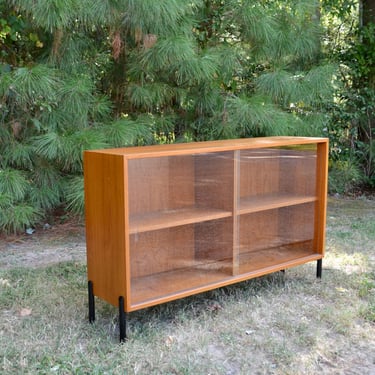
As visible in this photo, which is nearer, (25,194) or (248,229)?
(248,229)

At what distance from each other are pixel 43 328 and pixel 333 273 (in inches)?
78.5

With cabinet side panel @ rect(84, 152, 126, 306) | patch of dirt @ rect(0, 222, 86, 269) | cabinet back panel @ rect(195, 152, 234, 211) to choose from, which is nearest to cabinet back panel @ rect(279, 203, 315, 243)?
cabinet back panel @ rect(195, 152, 234, 211)

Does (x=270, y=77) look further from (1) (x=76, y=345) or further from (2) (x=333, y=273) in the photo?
(1) (x=76, y=345)

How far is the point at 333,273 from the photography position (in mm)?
3740

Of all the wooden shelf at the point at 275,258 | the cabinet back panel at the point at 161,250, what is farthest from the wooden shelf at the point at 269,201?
the cabinet back panel at the point at 161,250

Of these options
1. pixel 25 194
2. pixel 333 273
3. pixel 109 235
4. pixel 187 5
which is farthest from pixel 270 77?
pixel 109 235

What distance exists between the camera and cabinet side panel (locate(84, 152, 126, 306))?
8.52 feet

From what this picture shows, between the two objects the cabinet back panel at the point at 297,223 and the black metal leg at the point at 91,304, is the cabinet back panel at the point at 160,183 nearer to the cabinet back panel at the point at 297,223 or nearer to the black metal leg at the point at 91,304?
the black metal leg at the point at 91,304

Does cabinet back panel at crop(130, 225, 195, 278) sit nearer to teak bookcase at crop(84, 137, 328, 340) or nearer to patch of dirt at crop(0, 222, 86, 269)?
teak bookcase at crop(84, 137, 328, 340)

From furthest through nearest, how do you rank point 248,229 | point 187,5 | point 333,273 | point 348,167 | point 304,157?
point 348,167 → point 187,5 → point 333,273 → point 304,157 → point 248,229

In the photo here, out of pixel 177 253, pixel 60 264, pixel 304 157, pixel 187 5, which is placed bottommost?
pixel 60 264

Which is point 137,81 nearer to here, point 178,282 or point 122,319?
point 178,282

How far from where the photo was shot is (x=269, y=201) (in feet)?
11.1

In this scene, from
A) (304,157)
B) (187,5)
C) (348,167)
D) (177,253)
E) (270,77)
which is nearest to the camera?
(177,253)
